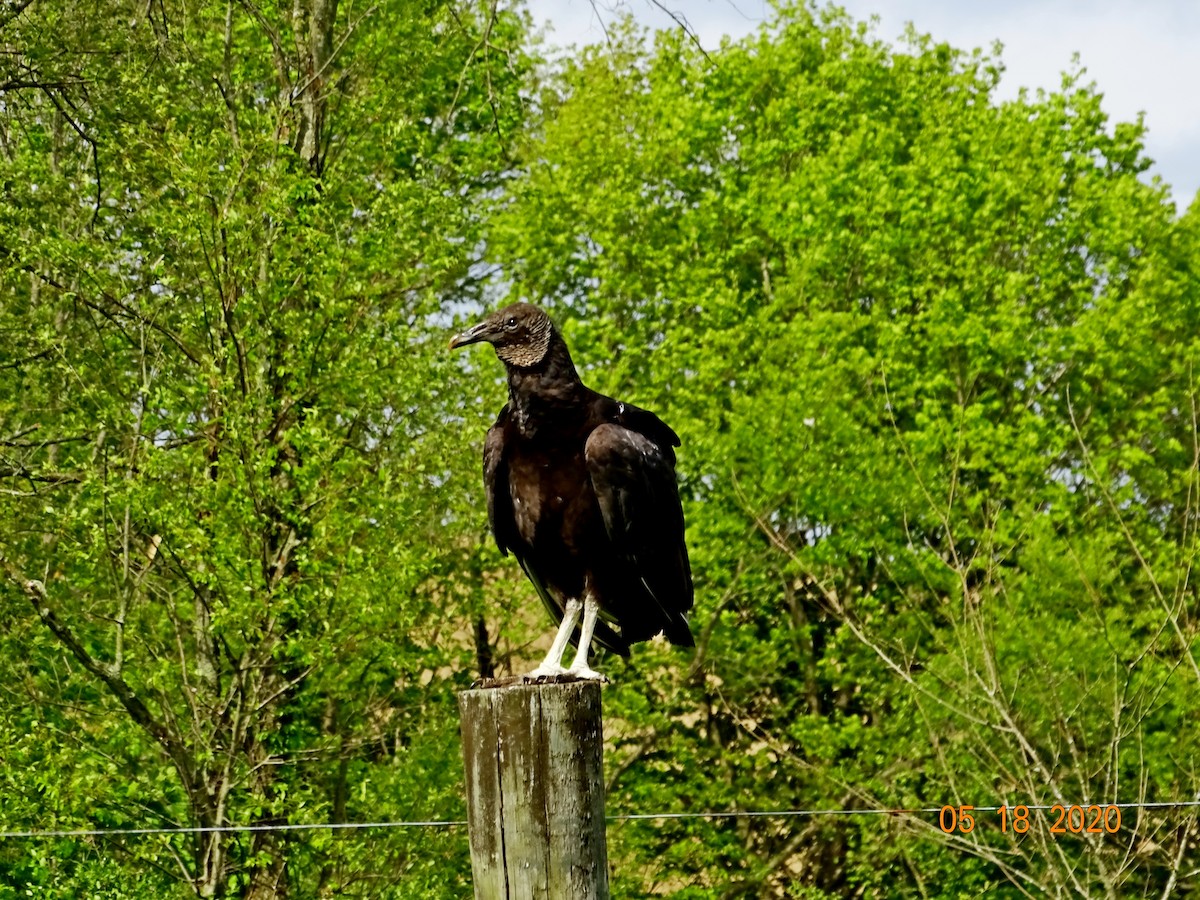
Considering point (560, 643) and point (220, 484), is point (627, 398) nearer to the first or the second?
point (220, 484)

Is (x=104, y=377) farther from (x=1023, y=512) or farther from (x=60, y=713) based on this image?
(x=1023, y=512)

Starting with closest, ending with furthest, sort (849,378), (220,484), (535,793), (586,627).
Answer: (535,793) → (586,627) → (220,484) → (849,378)

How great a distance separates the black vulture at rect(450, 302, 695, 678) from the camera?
412cm

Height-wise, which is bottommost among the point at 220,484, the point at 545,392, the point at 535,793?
the point at 535,793

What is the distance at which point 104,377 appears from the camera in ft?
37.7

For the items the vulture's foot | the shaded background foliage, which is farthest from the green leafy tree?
the vulture's foot

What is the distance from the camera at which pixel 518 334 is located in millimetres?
4270

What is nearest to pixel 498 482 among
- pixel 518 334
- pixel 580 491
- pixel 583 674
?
pixel 580 491

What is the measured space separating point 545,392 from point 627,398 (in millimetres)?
11545

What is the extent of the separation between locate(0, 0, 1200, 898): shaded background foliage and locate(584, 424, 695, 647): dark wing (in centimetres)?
115
